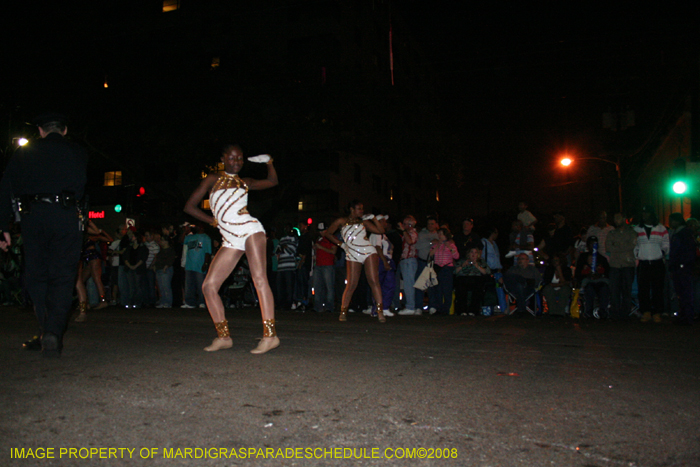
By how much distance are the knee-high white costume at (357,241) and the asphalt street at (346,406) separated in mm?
3615

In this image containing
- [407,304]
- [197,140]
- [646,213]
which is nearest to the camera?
[646,213]

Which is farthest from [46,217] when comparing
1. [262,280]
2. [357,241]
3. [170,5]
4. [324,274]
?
[170,5]

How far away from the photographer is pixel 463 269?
1213 cm

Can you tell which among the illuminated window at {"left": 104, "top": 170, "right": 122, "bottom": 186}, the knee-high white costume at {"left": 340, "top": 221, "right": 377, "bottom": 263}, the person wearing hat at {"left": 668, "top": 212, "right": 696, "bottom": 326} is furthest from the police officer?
the illuminated window at {"left": 104, "top": 170, "right": 122, "bottom": 186}

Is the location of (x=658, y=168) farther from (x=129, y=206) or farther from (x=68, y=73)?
(x=68, y=73)

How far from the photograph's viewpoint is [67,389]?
3797 millimetres

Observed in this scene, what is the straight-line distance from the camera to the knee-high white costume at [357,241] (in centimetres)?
962

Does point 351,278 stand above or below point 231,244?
below

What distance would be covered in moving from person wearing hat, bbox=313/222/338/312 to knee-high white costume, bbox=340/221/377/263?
3051 mm

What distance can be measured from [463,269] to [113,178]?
42.7m

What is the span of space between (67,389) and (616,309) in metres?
9.88

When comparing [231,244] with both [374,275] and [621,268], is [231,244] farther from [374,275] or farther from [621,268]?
[621,268]

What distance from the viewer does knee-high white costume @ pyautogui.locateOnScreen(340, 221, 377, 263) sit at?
9625 mm

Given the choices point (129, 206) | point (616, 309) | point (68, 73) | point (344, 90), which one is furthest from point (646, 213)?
point (68, 73)
